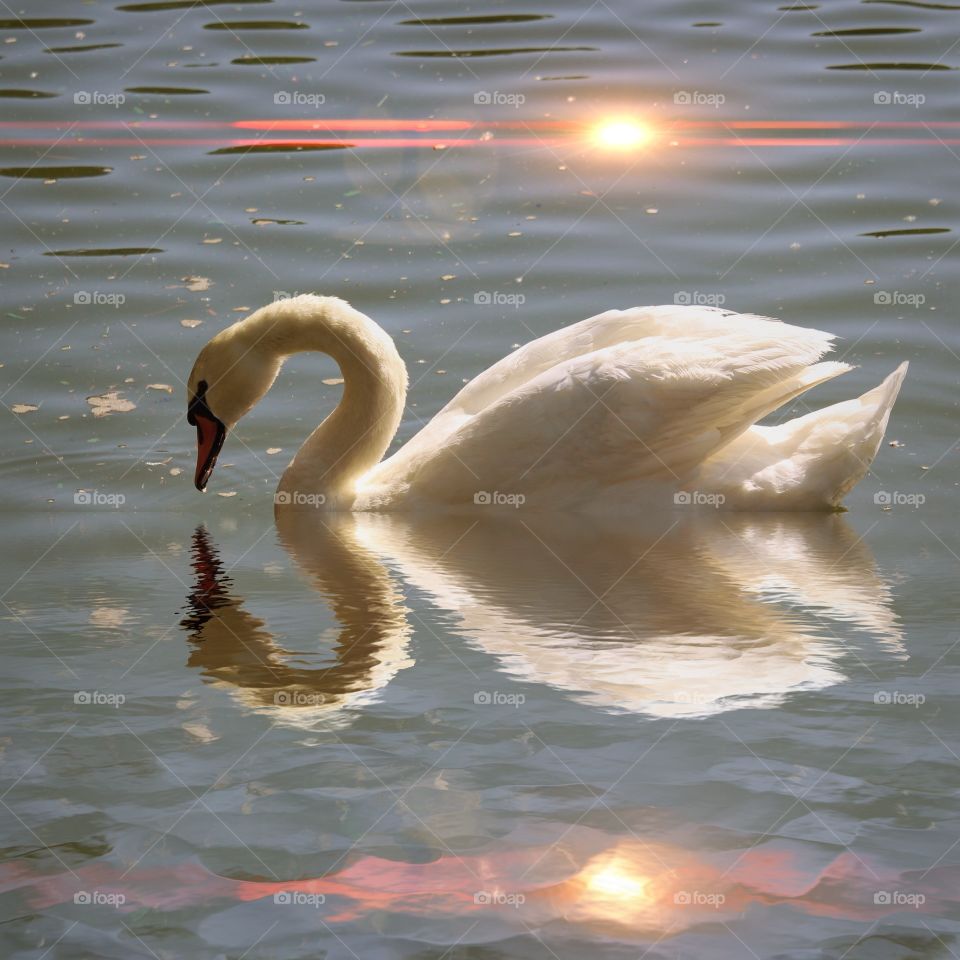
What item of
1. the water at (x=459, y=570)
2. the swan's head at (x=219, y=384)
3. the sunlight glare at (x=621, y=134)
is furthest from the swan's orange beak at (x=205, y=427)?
the sunlight glare at (x=621, y=134)

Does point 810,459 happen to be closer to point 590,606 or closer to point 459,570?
point 590,606

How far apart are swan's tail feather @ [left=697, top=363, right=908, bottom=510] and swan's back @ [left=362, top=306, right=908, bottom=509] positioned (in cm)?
6

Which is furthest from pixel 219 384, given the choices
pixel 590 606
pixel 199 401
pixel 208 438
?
pixel 590 606

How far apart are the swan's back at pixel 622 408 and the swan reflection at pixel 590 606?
0.59 feet

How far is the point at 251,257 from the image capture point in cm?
958

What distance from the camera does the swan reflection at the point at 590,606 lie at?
559cm

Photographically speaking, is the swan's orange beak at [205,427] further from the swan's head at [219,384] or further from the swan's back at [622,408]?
the swan's back at [622,408]

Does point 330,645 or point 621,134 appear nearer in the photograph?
point 330,645

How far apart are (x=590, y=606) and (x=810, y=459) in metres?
1.25

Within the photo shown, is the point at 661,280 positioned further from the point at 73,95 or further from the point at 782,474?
the point at 73,95

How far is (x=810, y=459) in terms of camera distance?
6.93 metres

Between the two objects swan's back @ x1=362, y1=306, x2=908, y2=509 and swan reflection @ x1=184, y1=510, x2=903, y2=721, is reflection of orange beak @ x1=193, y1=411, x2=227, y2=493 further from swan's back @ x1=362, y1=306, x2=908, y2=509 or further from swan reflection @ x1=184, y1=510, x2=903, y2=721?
swan's back @ x1=362, y1=306, x2=908, y2=509

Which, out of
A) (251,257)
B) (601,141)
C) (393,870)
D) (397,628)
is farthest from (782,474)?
(601,141)

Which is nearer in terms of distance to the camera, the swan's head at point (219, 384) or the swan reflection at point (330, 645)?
the swan reflection at point (330, 645)
